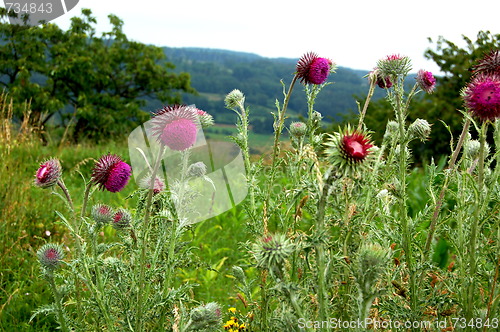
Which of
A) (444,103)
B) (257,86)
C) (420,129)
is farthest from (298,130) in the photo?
(257,86)

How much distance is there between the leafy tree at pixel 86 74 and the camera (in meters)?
28.0

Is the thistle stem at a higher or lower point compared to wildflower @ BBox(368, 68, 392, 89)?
lower

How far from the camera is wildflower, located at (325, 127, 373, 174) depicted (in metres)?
1.29

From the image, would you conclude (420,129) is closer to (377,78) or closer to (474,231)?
(377,78)

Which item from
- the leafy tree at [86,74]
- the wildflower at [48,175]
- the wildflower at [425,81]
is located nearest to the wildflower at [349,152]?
the wildflower at [425,81]

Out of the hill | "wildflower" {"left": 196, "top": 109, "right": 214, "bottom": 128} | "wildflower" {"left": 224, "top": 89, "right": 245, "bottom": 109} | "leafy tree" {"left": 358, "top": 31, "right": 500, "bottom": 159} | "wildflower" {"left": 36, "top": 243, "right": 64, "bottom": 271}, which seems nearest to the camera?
"wildflower" {"left": 196, "top": 109, "right": 214, "bottom": 128}

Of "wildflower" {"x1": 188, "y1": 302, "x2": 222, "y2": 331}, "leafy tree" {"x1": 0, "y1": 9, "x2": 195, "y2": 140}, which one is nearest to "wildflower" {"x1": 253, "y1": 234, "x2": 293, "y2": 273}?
"wildflower" {"x1": 188, "y1": 302, "x2": 222, "y2": 331}

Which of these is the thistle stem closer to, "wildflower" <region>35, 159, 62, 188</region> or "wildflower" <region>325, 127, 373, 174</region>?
"wildflower" <region>325, 127, 373, 174</region>

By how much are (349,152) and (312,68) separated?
93cm

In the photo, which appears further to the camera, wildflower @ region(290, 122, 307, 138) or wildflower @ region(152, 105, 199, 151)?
wildflower @ region(290, 122, 307, 138)

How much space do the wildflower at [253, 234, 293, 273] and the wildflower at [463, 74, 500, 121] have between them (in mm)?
868

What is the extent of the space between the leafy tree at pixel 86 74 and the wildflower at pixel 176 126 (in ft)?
88.1

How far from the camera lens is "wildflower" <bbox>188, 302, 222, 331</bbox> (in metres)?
1.63

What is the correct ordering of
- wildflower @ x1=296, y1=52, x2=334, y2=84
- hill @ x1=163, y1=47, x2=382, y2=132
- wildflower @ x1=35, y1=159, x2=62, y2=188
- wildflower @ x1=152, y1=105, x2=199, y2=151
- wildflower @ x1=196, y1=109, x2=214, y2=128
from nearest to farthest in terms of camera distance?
wildflower @ x1=152, y1=105, x2=199, y2=151 < wildflower @ x1=35, y1=159, x2=62, y2=188 < wildflower @ x1=196, y1=109, x2=214, y2=128 < wildflower @ x1=296, y1=52, x2=334, y2=84 < hill @ x1=163, y1=47, x2=382, y2=132
